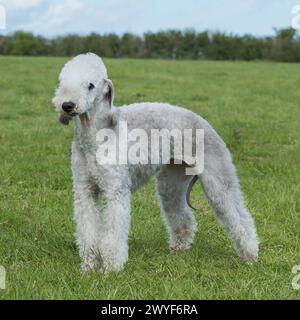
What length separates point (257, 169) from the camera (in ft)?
29.9

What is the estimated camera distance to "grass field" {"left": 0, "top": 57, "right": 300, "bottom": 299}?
4.78 meters

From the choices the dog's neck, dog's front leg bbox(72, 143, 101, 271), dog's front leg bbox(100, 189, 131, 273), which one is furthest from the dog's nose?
dog's front leg bbox(100, 189, 131, 273)

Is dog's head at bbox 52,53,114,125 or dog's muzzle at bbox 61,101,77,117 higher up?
dog's head at bbox 52,53,114,125

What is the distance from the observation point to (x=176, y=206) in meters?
6.10

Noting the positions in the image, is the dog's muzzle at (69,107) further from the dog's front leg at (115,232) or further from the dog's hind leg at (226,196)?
the dog's hind leg at (226,196)

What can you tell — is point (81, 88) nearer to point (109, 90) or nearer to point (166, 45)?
point (109, 90)

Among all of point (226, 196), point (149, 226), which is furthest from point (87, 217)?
point (149, 226)

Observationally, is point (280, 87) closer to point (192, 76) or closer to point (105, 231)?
point (192, 76)

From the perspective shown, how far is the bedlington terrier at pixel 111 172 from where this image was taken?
4746 mm

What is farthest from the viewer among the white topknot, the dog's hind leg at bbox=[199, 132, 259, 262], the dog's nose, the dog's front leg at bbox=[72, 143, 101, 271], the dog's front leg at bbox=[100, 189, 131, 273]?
the dog's hind leg at bbox=[199, 132, 259, 262]

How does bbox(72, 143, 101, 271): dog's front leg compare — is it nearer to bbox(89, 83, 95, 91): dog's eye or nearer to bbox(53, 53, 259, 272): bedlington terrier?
bbox(53, 53, 259, 272): bedlington terrier

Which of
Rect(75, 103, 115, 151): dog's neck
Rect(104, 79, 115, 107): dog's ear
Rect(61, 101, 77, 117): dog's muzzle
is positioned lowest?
Rect(75, 103, 115, 151): dog's neck

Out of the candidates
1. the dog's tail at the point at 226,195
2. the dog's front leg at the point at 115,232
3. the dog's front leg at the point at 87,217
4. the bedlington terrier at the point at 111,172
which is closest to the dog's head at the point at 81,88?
the bedlington terrier at the point at 111,172
